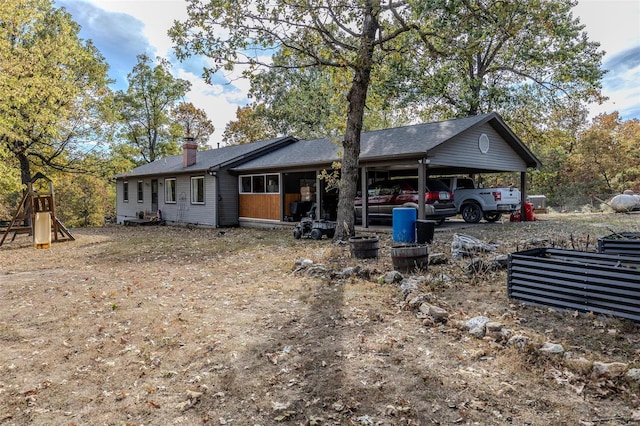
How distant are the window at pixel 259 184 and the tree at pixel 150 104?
Answer: 14784mm

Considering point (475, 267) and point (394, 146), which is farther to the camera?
point (394, 146)

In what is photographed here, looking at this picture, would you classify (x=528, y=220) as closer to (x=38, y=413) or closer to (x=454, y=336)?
(x=454, y=336)

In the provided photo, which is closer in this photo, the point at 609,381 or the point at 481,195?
A: the point at 609,381

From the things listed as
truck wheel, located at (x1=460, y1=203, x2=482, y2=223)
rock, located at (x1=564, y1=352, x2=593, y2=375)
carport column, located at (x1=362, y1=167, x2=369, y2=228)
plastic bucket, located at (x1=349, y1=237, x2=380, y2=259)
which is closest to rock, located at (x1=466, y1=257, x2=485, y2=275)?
plastic bucket, located at (x1=349, y1=237, x2=380, y2=259)

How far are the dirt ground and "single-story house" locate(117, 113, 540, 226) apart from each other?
685cm

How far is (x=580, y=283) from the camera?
4.30 m

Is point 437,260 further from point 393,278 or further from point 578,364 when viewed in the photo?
point 578,364

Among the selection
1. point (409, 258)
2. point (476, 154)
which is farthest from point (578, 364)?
point (476, 154)

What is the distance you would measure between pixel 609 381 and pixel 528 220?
14932 millimetres

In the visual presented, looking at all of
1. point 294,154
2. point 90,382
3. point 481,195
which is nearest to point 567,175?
point 481,195

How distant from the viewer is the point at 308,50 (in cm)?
1037

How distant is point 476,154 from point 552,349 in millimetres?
11840

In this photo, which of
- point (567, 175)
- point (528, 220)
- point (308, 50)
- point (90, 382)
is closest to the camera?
point (90, 382)

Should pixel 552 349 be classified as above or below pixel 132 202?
below
